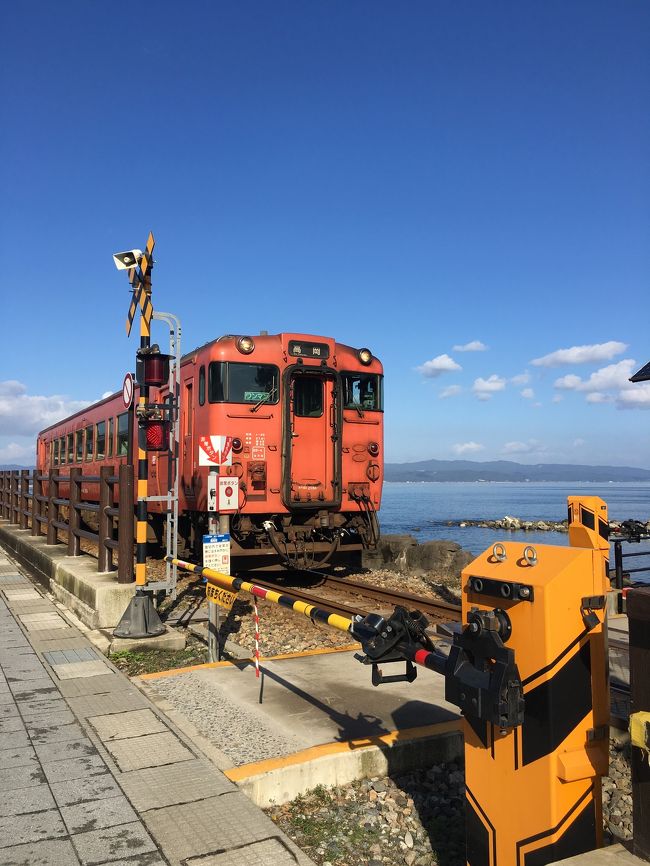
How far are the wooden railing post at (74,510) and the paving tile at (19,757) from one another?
5995 millimetres

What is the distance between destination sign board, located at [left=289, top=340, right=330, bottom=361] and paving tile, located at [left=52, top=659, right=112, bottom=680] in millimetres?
6388

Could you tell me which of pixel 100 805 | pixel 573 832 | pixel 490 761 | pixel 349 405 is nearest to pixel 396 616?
pixel 490 761

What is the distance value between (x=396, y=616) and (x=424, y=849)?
131cm

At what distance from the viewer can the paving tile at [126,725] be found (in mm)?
4340

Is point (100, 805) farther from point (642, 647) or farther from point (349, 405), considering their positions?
point (349, 405)

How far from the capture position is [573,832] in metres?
2.64

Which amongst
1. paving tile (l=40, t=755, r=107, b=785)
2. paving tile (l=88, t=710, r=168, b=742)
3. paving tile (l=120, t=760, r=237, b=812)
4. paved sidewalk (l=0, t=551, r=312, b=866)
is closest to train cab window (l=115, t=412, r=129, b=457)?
paved sidewalk (l=0, t=551, r=312, b=866)

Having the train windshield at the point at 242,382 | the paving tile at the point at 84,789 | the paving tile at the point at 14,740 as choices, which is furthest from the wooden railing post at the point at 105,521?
the paving tile at the point at 84,789

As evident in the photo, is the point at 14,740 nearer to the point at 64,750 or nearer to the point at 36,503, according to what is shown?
the point at 64,750

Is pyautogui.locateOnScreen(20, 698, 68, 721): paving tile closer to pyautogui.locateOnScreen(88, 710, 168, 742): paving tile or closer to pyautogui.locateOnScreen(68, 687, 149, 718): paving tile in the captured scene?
pyautogui.locateOnScreen(68, 687, 149, 718): paving tile

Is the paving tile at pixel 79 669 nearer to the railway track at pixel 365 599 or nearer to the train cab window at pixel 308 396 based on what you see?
the railway track at pixel 365 599

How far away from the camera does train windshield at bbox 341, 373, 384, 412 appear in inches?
465

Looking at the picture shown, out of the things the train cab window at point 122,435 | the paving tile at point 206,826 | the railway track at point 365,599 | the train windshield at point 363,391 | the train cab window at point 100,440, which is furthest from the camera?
the train cab window at point 100,440

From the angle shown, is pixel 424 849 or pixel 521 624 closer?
pixel 521 624
